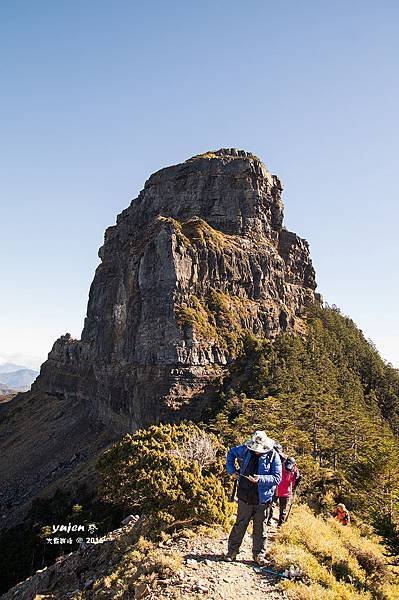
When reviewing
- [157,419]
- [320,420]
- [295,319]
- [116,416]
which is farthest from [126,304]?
[320,420]

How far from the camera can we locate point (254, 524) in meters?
11.0

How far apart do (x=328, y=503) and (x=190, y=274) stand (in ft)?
187

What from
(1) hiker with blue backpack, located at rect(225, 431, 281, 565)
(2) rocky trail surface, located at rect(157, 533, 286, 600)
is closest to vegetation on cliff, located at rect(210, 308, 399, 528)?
(1) hiker with blue backpack, located at rect(225, 431, 281, 565)

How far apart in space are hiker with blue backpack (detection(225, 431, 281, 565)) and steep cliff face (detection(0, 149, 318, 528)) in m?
57.3

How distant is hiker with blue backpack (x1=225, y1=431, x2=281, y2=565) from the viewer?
10703 mm

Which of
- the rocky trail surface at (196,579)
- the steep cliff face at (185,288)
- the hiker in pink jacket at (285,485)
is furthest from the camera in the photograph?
the steep cliff face at (185,288)

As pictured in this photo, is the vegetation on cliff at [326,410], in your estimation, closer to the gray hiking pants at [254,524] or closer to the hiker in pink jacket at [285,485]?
the hiker in pink jacket at [285,485]

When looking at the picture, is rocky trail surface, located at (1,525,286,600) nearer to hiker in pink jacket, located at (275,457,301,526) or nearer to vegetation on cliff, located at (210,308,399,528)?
hiker in pink jacket, located at (275,457,301,526)

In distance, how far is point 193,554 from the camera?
12047mm

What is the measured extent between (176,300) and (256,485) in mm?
63416

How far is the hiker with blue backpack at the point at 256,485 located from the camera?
1070cm

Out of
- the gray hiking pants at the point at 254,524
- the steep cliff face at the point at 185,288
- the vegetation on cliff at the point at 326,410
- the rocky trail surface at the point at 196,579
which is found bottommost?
the rocky trail surface at the point at 196,579

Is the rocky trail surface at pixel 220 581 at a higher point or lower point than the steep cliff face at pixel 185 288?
lower

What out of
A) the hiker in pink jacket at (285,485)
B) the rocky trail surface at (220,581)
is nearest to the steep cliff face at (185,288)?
the hiker in pink jacket at (285,485)
